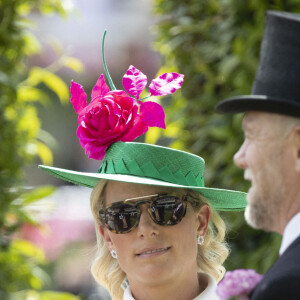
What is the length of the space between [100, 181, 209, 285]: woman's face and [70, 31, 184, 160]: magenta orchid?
0.54ft

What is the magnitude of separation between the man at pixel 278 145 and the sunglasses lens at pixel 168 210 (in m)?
0.44

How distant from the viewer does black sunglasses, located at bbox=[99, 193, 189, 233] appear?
7.34ft

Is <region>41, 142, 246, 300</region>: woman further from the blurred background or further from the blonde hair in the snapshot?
the blurred background

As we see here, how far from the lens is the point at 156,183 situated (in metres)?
2.20

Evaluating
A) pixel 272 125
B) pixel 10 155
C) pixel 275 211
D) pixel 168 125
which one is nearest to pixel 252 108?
pixel 272 125

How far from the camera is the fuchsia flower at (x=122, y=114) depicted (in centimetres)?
232

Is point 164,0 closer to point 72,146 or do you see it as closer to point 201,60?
point 201,60

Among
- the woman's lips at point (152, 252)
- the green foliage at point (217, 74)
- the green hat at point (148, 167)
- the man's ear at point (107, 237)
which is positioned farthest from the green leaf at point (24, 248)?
the woman's lips at point (152, 252)

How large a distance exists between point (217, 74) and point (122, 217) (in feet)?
8.11

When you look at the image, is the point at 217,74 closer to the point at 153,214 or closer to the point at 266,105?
the point at 153,214

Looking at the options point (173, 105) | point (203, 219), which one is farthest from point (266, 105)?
point (173, 105)

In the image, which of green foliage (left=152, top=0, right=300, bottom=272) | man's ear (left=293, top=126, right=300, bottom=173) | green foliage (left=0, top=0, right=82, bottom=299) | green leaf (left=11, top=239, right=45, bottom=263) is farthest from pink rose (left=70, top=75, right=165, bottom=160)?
green leaf (left=11, top=239, right=45, bottom=263)

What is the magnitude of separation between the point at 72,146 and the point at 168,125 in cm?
818

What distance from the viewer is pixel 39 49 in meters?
4.79
